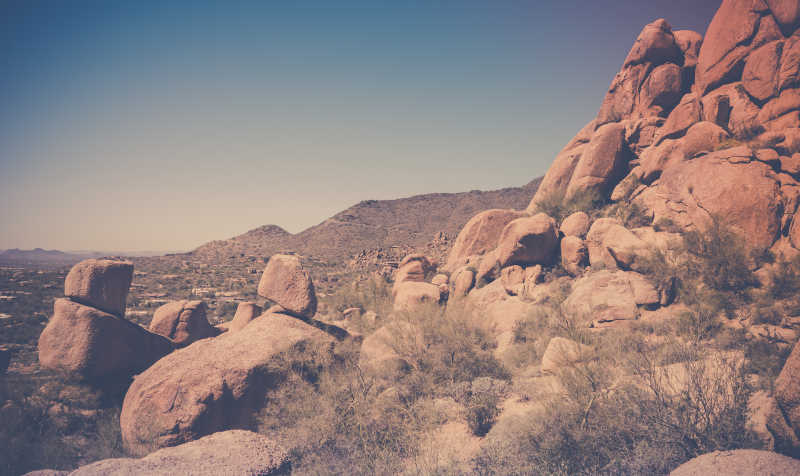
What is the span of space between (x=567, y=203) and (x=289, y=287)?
11967mm

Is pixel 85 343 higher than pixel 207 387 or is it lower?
higher

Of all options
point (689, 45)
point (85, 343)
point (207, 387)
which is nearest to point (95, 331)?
point (85, 343)

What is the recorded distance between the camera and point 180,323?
1009 centimetres

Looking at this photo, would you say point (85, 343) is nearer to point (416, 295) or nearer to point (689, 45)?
point (416, 295)

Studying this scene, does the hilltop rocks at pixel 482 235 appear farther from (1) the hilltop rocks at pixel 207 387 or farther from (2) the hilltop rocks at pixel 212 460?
(2) the hilltop rocks at pixel 212 460

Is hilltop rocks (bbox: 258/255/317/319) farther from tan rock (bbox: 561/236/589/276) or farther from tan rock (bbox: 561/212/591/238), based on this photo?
tan rock (bbox: 561/212/591/238)

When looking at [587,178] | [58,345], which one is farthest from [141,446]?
[587,178]

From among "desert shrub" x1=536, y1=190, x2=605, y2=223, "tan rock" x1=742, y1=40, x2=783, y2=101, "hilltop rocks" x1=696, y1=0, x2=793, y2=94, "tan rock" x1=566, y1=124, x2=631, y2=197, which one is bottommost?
"desert shrub" x1=536, y1=190, x2=605, y2=223

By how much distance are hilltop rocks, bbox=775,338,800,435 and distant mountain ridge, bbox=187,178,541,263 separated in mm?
37433

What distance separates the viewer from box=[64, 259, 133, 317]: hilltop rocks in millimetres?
7758

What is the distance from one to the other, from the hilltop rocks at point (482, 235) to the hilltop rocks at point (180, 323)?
421 inches

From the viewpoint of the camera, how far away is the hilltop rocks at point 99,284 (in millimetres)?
7758

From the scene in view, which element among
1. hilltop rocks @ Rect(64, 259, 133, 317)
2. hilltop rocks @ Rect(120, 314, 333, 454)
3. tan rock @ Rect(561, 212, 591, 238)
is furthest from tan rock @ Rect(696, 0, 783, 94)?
hilltop rocks @ Rect(64, 259, 133, 317)

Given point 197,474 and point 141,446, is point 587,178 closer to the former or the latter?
point 197,474
